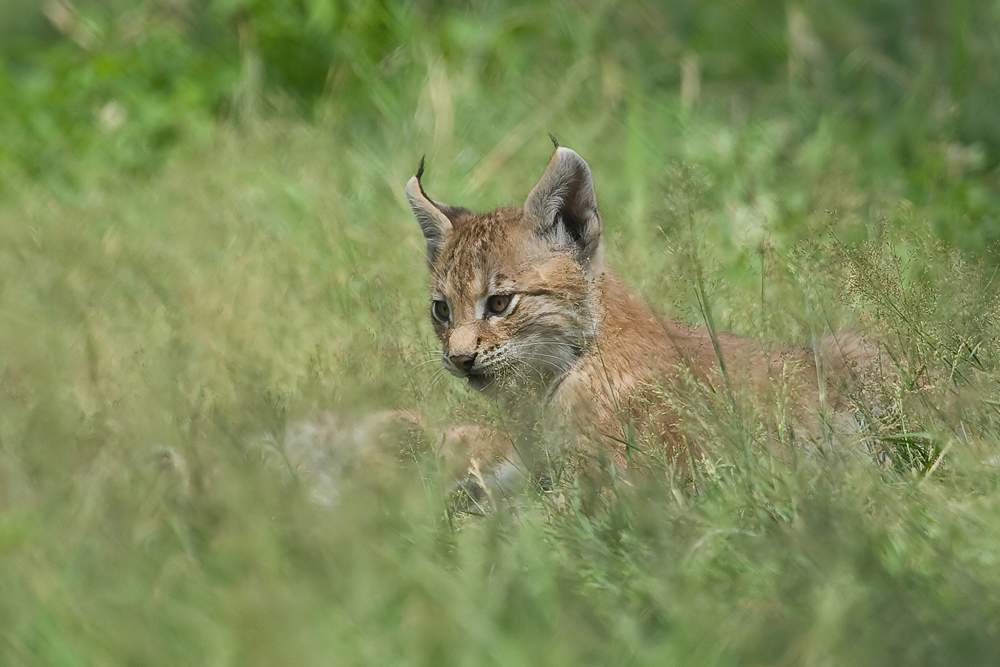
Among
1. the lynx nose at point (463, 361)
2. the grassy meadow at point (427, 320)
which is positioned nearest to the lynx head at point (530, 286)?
the lynx nose at point (463, 361)

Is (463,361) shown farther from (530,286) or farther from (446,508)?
(446,508)

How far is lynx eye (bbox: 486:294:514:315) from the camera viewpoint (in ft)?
14.4

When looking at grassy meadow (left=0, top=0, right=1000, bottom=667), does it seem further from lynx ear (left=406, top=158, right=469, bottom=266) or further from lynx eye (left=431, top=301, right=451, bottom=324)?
lynx ear (left=406, top=158, right=469, bottom=266)

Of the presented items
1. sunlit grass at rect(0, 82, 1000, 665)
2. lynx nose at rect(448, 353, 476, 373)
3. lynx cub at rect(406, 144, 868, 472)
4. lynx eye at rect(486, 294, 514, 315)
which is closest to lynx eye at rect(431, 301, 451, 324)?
lynx cub at rect(406, 144, 868, 472)

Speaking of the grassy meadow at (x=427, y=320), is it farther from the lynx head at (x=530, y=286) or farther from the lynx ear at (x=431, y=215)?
the lynx ear at (x=431, y=215)

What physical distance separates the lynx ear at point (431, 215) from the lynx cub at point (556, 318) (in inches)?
5.0

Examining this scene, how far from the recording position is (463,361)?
4.26 m

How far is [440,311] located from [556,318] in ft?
1.72

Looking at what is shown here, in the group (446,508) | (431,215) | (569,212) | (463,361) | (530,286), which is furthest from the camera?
(431,215)

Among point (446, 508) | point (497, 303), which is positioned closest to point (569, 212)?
point (497, 303)

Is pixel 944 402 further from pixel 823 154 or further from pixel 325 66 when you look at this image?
pixel 325 66

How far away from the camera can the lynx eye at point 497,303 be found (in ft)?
14.4

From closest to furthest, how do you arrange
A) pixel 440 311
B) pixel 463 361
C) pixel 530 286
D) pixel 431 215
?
1. pixel 463 361
2. pixel 530 286
3. pixel 440 311
4. pixel 431 215

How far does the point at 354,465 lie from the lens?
328cm
